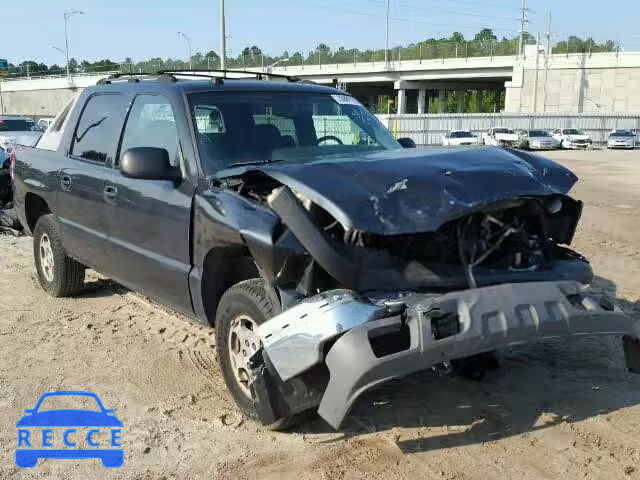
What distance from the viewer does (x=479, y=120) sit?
Result: 1976 inches

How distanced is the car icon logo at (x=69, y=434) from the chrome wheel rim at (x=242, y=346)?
739 millimetres

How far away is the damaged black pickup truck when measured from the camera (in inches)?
117

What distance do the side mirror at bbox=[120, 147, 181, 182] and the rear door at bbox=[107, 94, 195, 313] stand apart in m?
0.12

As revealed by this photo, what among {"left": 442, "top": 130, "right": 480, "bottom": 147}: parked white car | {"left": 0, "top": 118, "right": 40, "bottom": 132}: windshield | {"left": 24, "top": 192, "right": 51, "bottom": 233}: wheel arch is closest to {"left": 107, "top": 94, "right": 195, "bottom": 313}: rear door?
{"left": 24, "top": 192, "right": 51, "bottom": 233}: wheel arch

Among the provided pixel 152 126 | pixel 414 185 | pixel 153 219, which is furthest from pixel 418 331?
pixel 152 126

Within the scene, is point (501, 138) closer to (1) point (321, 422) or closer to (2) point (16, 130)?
(2) point (16, 130)

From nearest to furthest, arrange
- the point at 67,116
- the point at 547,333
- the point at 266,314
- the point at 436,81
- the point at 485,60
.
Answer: the point at 547,333 < the point at 266,314 < the point at 67,116 < the point at 485,60 < the point at 436,81

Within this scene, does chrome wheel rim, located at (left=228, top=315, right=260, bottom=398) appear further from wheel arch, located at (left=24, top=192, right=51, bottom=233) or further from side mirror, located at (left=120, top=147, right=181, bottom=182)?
wheel arch, located at (left=24, top=192, right=51, bottom=233)

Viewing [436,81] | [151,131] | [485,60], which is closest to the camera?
[151,131]

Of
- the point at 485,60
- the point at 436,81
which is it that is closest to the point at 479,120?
the point at 485,60

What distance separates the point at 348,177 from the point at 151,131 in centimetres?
183

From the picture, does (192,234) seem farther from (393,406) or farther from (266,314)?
(393,406)

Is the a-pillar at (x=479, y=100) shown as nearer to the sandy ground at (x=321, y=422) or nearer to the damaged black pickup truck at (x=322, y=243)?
the sandy ground at (x=321, y=422)

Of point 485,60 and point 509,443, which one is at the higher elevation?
point 485,60
